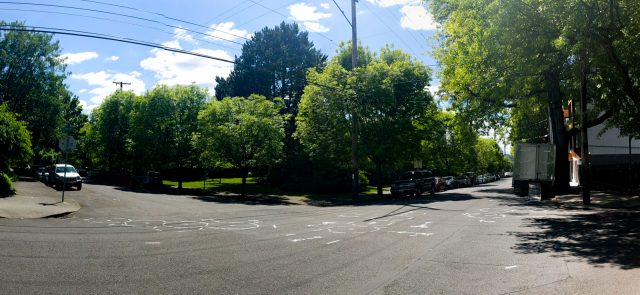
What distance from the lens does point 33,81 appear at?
4869 centimetres

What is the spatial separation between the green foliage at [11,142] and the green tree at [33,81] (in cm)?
2920

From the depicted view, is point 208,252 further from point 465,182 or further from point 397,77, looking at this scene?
point 465,182

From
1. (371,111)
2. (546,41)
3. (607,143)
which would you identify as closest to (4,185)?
(371,111)

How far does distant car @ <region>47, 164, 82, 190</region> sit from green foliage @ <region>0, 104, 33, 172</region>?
27.0 ft

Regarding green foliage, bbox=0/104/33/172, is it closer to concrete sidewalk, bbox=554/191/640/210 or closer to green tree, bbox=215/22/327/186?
concrete sidewalk, bbox=554/191/640/210

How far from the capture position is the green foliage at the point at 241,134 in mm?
33531

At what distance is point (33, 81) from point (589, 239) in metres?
53.3

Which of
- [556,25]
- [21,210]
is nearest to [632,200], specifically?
[556,25]

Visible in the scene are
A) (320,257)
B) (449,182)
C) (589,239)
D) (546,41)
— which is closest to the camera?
(320,257)

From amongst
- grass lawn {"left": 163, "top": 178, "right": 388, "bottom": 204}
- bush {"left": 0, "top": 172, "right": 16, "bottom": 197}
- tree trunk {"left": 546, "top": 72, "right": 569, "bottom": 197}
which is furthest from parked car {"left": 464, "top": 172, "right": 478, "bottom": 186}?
bush {"left": 0, "top": 172, "right": 16, "bottom": 197}

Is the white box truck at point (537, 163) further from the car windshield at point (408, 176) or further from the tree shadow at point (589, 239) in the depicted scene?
the tree shadow at point (589, 239)

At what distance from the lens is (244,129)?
3347 cm

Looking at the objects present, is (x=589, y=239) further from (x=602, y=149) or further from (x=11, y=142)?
(x=602, y=149)

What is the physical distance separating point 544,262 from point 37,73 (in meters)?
54.1
